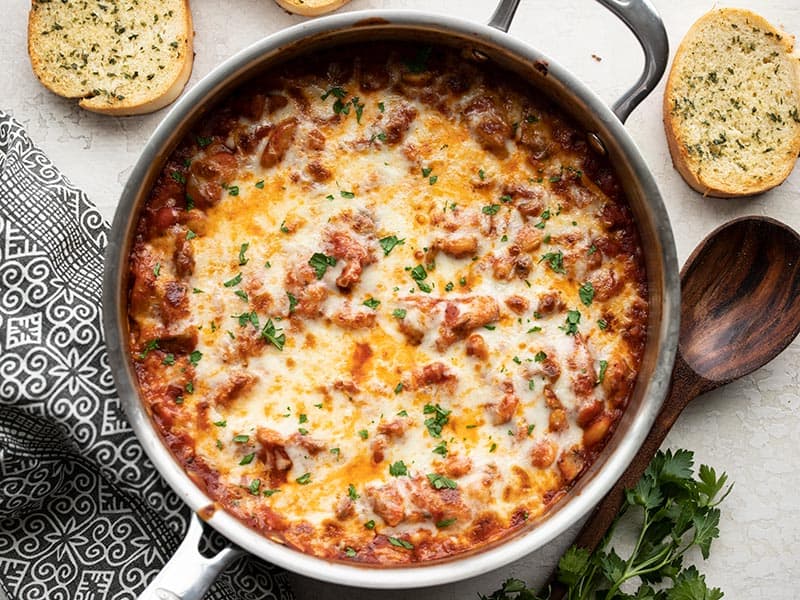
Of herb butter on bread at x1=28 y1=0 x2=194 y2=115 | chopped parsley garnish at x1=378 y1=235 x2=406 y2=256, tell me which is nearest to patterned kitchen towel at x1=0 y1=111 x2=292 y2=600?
herb butter on bread at x1=28 y1=0 x2=194 y2=115

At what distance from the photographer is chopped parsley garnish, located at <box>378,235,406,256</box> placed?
3365 mm

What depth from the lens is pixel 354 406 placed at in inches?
130

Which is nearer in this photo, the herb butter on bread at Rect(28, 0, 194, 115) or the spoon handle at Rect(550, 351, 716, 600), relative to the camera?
the spoon handle at Rect(550, 351, 716, 600)

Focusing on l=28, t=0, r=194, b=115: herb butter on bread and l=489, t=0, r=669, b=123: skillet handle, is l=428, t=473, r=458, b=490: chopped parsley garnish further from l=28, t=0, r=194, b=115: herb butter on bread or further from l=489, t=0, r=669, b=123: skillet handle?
l=28, t=0, r=194, b=115: herb butter on bread

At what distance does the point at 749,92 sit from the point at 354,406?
2.27 metres

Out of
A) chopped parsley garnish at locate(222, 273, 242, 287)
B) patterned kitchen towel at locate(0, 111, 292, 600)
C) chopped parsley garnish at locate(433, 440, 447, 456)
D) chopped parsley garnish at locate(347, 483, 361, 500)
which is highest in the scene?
chopped parsley garnish at locate(222, 273, 242, 287)

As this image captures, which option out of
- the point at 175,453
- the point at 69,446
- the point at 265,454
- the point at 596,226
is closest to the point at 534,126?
the point at 596,226

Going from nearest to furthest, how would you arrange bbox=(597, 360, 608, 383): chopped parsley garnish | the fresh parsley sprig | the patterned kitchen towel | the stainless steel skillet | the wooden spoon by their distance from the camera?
the stainless steel skillet < bbox=(597, 360, 608, 383): chopped parsley garnish < the patterned kitchen towel < the fresh parsley sprig < the wooden spoon

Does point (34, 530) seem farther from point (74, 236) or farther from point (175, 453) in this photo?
point (74, 236)

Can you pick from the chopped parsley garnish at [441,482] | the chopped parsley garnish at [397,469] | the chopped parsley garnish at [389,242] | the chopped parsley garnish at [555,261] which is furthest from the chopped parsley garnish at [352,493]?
the chopped parsley garnish at [555,261]

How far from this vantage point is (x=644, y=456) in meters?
3.69

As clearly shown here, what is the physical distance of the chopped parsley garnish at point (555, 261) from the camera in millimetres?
3391

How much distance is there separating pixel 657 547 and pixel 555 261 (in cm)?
134

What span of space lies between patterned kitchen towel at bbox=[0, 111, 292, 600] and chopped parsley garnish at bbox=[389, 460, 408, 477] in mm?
739
